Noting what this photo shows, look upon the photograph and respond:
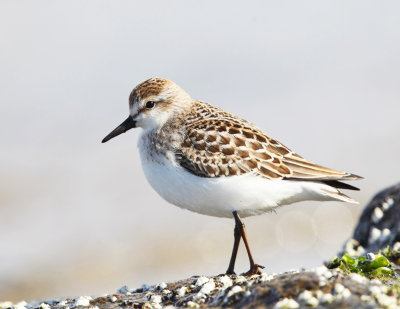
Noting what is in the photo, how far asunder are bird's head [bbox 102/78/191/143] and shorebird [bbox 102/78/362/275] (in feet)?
A: 0.60

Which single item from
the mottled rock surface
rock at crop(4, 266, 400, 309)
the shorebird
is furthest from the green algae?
the shorebird

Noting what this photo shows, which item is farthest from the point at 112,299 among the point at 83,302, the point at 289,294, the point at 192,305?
the point at 289,294

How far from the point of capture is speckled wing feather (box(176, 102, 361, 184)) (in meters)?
8.04

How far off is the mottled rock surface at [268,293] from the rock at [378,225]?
30 centimetres

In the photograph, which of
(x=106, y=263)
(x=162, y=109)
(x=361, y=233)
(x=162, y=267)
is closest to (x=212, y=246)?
(x=162, y=267)

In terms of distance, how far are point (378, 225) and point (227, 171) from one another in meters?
3.04

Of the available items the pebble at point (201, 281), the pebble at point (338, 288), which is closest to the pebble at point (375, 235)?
the pebble at point (201, 281)

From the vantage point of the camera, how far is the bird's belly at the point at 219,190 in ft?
26.1

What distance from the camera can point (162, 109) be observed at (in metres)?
8.93

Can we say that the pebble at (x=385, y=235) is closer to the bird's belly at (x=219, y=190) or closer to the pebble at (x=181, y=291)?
the bird's belly at (x=219, y=190)

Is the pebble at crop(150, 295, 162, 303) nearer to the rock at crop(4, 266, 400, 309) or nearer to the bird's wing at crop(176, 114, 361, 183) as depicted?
the rock at crop(4, 266, 400, 309)

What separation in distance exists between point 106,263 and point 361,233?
6474 millimetres

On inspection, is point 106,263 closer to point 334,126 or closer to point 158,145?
point 158,145

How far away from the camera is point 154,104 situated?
9.05 meters
